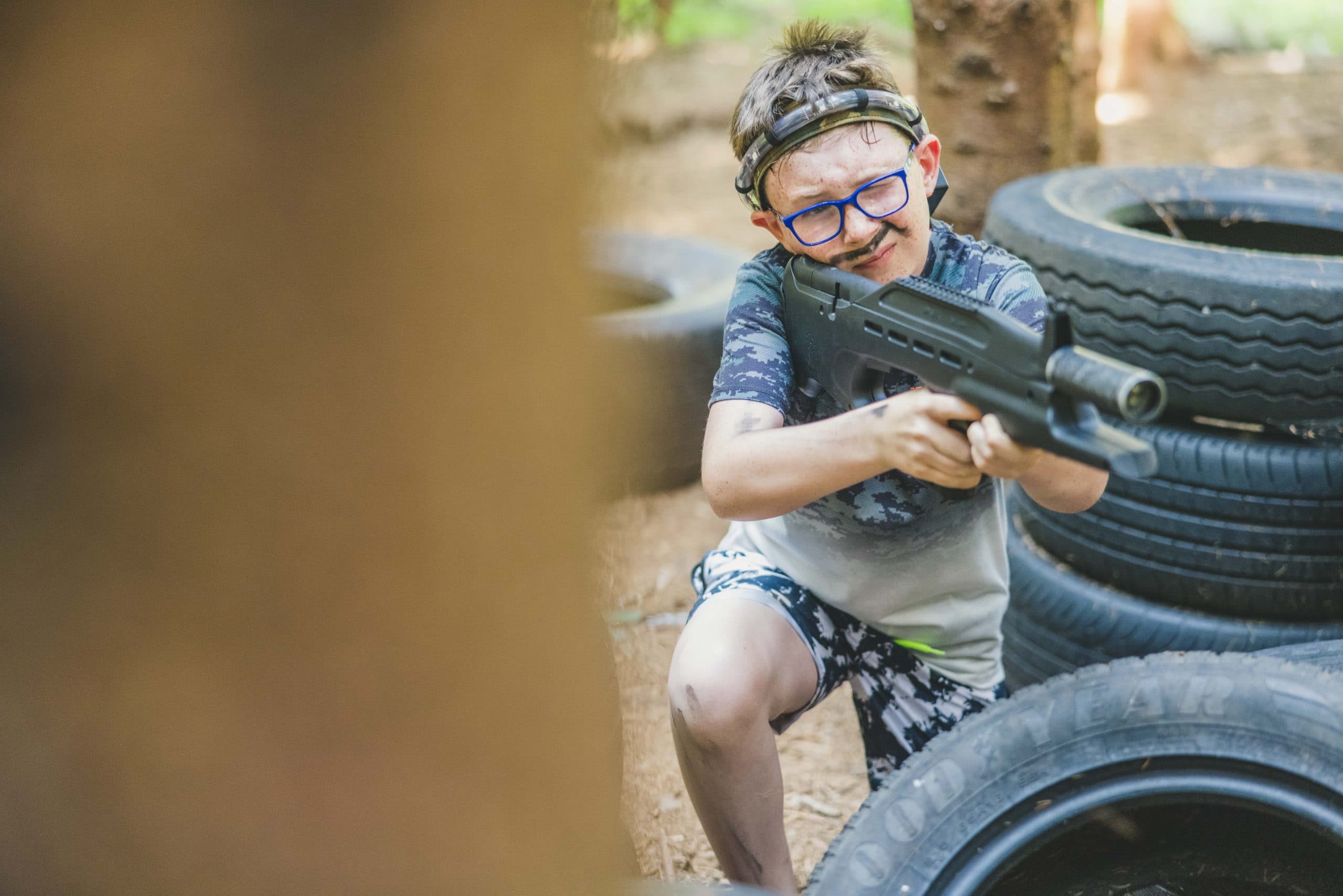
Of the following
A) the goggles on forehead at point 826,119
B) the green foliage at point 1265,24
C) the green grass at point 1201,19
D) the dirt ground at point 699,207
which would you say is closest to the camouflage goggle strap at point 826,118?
the goggles on forehead at point 826,119

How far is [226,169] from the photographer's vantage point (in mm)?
255

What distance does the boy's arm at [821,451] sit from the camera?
1.20 m

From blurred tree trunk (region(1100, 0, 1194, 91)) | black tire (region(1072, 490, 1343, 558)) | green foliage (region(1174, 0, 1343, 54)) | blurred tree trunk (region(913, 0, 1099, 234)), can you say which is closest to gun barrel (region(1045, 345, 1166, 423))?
black tire (region(1072, 490, 1343, 558))

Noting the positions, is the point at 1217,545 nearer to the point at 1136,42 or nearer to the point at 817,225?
the point at 817,225

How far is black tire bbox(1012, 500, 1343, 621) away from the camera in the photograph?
2.15m

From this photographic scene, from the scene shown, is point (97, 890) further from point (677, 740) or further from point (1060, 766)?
point (677, 740)

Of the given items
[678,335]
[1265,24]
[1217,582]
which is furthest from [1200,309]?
[1265,24]

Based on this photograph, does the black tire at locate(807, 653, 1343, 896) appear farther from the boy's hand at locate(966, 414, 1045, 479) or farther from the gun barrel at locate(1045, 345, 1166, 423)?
the gun barrel at locate(1045, 345, 1166, 423)

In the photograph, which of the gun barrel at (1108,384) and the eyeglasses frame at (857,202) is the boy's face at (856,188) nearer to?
the eyeglasses frame at (857,202)

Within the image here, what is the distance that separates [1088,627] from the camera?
7.52 feet

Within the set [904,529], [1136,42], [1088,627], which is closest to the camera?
[904,529]

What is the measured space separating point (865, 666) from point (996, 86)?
2.04 m

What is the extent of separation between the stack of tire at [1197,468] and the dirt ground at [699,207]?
1.95ft

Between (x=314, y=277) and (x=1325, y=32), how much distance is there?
9465 millimetres
